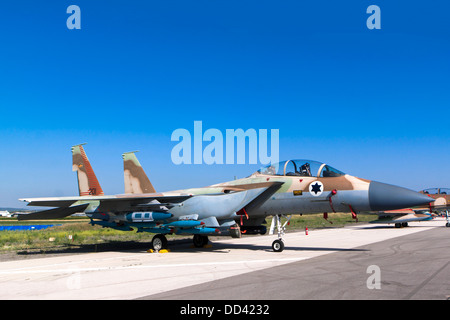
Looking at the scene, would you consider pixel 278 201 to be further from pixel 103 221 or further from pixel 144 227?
pixel 103 221

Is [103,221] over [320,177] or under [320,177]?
under

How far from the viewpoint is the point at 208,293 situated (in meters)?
6.54

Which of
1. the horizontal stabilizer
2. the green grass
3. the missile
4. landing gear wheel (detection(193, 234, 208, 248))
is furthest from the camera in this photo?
the green grass

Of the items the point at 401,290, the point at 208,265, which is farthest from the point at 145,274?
the point at 401,290

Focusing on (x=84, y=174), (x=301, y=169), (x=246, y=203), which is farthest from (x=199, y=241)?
(x=84, y=174)

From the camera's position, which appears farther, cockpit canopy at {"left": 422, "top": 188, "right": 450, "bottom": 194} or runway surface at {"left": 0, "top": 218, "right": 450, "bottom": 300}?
cockpit canopy at {"left": 422, "top": 188, "right": 450, "bottom": 194}

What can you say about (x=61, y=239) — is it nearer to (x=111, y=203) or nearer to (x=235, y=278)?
(x=111, y=203)

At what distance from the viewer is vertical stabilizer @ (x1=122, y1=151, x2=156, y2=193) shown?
18.2 meters

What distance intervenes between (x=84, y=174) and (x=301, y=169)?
1049 cm

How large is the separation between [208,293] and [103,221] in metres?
10.6

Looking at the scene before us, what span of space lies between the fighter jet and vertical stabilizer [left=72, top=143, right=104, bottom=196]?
156 cm

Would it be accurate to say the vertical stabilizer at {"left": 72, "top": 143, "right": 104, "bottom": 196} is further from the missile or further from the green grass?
the missile

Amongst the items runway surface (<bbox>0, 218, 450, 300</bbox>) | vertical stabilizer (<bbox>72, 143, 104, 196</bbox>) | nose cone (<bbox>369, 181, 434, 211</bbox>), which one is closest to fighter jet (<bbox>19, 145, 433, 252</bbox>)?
nose cone (<bbox>369, 181, 434, 211</bbox>)

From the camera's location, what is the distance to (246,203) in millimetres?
13578
